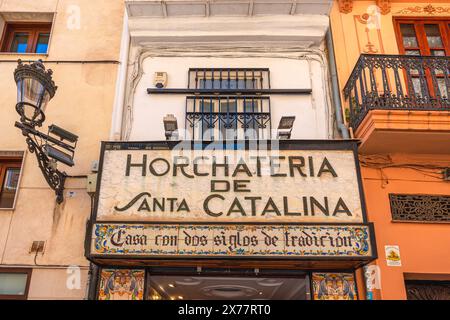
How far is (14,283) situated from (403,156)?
6648 mm

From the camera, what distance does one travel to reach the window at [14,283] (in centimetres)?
605

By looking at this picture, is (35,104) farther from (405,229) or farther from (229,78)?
(405,229)

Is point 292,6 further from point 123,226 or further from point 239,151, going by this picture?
point 123,226

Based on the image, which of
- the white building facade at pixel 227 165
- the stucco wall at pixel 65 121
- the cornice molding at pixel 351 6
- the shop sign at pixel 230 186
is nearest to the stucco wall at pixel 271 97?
the white building facade at pixel 227 165

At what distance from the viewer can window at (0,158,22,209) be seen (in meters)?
6.75

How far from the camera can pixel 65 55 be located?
770 cm

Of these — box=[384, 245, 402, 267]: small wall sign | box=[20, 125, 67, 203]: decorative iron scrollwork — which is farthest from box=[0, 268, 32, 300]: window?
box=[384, 245, 402, 267]: small wall sign

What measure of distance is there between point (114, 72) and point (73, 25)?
1.50m

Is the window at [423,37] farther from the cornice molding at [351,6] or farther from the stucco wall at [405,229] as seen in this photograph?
the stucco wall at [405,229]

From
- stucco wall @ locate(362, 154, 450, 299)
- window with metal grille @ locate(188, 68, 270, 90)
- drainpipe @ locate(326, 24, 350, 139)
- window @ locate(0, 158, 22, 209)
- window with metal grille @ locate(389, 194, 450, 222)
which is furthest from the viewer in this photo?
window with metal grille @ locate(188, 68, 270, 90)

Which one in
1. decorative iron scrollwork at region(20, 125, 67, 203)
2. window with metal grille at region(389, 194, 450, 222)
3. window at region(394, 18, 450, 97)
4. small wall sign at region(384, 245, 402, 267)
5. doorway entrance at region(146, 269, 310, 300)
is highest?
window at region(394, 18, 450, 97)

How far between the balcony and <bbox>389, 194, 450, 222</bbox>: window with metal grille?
81cm

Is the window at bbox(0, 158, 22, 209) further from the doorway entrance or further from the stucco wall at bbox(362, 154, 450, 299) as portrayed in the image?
the stucco wall at bbox(362, 154, 450, 299)

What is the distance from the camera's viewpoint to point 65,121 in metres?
7.16
